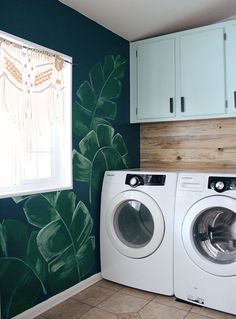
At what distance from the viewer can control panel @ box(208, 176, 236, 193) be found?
1.99 metres

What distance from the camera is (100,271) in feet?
8.58

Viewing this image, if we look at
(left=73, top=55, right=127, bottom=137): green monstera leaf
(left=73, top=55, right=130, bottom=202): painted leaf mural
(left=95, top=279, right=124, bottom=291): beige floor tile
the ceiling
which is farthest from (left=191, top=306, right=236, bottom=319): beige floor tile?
the ceiling

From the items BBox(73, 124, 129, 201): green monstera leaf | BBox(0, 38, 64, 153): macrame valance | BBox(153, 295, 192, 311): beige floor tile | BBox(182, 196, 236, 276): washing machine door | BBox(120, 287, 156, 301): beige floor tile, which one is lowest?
BBox(120, 287, 156, 301): beige floor tile

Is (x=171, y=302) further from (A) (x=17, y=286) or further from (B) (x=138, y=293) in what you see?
(A) (x=17, y=286)

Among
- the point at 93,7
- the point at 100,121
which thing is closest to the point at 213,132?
the point at 100,121

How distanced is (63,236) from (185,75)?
1.74m

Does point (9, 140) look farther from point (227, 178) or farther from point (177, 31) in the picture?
point (177, 31)

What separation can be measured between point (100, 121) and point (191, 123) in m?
0.93

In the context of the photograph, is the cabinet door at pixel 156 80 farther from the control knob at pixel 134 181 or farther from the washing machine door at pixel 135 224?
the washing machine door at pixel 135 224

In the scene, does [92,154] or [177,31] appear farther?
[177,31]

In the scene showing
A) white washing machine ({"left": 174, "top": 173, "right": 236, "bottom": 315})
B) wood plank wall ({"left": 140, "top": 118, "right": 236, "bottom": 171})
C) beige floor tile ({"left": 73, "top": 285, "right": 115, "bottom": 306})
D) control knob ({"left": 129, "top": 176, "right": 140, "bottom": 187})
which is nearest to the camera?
white washing machine ({"left": 174, "top": 173, "right": 236, "bottom": 315})

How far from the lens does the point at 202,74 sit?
2566 mm

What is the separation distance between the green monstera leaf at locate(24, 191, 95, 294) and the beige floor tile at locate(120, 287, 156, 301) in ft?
1.17

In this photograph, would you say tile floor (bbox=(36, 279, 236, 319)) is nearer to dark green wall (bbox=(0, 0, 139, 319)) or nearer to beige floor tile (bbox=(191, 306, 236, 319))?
beige floor tile (bbox=(191, 306, 236, 319))
